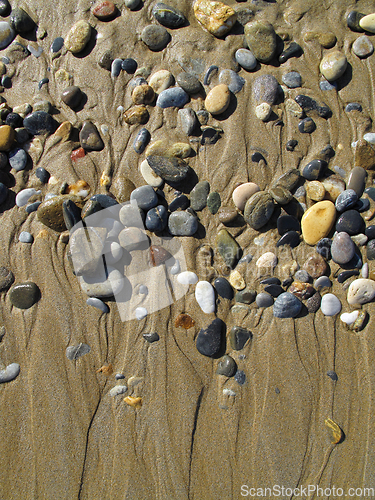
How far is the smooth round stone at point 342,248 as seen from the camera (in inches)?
81.7

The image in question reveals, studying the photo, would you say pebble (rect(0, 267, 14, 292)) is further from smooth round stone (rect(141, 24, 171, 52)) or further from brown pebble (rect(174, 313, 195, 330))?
smooth round stone (rect(141, 24, 171, 52))

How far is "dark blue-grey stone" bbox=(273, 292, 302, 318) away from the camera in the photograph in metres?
2.06

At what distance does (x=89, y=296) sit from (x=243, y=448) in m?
1.55

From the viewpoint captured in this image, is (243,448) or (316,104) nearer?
(243,448)

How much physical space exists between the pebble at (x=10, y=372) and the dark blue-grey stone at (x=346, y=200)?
8.93 ft

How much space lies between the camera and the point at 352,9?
241 cm

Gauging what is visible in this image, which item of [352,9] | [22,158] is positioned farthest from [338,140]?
[22,158]

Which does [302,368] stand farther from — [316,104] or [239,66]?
[239,66]

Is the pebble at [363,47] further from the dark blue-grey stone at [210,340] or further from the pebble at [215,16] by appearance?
the dark blue-grey stone at [210,340]

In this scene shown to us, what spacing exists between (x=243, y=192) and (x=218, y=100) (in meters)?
0.80

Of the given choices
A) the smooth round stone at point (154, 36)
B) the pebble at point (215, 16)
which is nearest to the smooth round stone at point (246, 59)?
the pebble at point (215, 16)

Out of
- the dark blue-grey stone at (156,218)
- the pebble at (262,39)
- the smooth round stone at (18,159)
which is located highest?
the pebble at (262,39)

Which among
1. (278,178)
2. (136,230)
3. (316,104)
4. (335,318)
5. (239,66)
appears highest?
(239,66)

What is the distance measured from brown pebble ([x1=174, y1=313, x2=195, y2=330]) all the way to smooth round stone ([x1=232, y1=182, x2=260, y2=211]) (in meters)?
0.96
